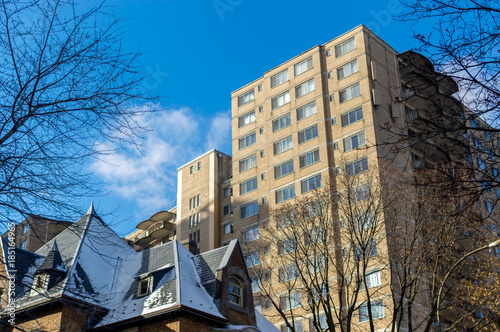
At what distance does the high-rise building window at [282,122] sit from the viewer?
54.2 m

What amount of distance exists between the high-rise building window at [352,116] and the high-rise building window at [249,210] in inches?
453

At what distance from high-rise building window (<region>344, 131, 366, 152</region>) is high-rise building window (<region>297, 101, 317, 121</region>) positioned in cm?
521

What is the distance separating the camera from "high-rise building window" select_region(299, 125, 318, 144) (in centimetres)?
5131

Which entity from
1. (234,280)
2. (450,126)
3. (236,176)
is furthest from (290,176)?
(450,126)

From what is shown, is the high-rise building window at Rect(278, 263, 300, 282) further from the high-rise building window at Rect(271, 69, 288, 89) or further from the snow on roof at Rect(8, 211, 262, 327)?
the high-rise building window at Rect(271, 69, 288, 89)

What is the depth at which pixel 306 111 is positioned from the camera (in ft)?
174

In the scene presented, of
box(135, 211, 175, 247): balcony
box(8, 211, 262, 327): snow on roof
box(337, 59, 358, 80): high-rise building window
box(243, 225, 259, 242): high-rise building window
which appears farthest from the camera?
box(135, 211, 175, 247): balcony

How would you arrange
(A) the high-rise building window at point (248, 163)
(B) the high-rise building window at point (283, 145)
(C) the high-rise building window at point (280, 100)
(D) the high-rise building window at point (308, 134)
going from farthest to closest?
(A) the high-rise building window at point (248, 163), (C) the high-rise building window at point (280, 100), (B) the high-rise building window at point (283, 145), (D) the high-rise building window at point (308, 134)

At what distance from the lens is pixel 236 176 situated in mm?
57281

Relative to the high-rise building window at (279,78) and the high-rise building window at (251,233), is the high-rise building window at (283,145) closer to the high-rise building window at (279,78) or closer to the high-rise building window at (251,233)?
the high-rise building window at (279,78)

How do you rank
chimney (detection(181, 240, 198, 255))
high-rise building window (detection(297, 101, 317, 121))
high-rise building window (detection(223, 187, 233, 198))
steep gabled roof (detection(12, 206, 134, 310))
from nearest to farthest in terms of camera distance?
steep gabled roof (detection(12, 206, 134, 310))
chimney (detection(181, 240, 198, 255))
high-rise building window (detection(297, 101, 317, 121))
high-rise building window (detection(223, 187, 233, 198))

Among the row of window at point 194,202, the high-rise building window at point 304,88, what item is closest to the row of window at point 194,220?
the row of window at point 194,202

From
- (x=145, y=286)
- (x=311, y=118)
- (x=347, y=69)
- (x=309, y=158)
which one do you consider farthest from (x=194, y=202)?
(x=145, y=286)

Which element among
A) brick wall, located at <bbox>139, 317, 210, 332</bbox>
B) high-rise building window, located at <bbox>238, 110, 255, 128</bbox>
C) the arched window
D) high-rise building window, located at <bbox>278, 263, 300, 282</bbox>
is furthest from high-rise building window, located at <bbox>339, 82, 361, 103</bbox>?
brick wall, located at <bbox>139, 317, 210, 332</bbox>
